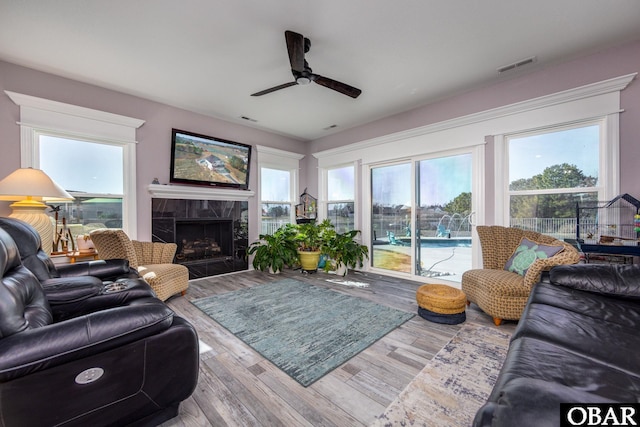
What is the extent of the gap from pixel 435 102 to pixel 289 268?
12.0ft

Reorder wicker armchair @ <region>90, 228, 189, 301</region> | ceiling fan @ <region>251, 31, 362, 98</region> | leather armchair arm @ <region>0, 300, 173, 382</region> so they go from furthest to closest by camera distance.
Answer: wicker armchair @ <region>90, 228, 189, 301</region> < ceiling fan @ <region>251, 31, 362, 98</region> < leather armchair arm @ <region>0, 300, 173, 382</region>

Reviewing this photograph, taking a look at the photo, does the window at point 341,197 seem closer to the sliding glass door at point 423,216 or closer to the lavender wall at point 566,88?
the sliding glass door at point 423,216

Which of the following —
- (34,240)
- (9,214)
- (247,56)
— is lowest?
(34,240)

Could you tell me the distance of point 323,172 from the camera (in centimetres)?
545

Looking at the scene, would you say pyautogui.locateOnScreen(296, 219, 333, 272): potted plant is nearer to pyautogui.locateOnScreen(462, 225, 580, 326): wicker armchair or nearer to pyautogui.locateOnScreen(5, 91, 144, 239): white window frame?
pyautogui.locateOnScreen(462, 225, 580, 326): wicker armchair

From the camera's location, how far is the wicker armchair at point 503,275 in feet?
7.32

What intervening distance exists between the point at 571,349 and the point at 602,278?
1.03 meters

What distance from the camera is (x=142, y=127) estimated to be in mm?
3637

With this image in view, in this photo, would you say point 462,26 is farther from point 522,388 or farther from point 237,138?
point 237,138

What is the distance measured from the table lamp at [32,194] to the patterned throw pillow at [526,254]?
4.55 metres

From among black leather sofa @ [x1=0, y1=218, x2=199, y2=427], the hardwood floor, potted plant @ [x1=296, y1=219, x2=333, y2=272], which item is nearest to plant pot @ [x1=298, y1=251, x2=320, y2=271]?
potted plant @ [x1=296, y1=219, x2=333, y2=272]

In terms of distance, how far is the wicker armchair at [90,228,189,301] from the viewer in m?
2.70

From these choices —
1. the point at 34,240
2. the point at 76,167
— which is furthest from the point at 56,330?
the point at 76,167

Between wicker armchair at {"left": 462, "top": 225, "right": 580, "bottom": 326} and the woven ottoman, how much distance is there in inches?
9.7
